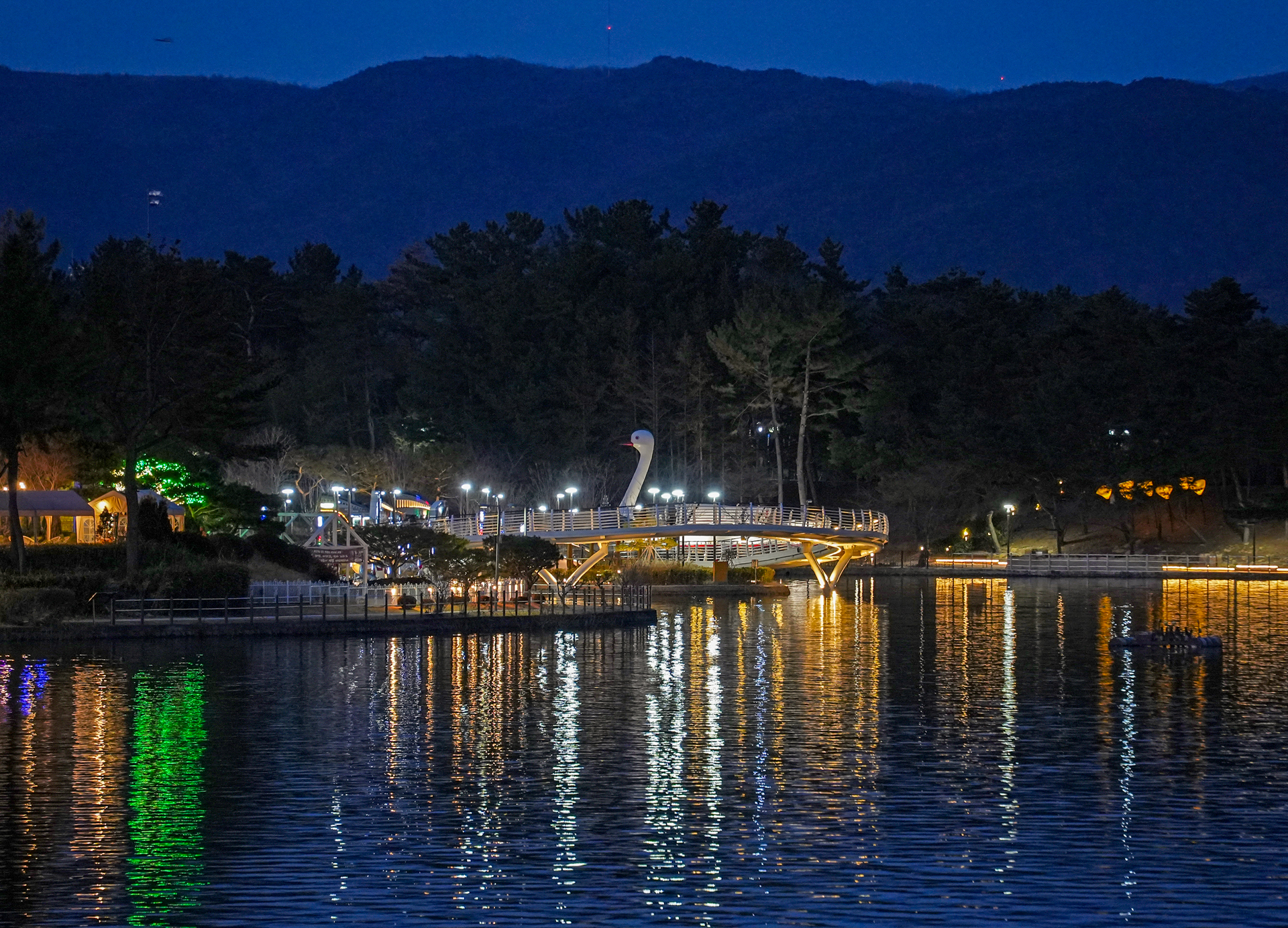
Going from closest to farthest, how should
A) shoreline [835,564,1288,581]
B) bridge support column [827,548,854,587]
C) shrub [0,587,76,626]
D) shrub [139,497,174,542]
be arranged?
1. shrub [0,587,76,626]
2. shrub [139,497,174,542]
3. bridge support column [827,548,854,587]
4. shoreline [835,564,1288,581]

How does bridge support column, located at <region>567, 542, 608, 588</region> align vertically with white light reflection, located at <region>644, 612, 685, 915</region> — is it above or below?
above

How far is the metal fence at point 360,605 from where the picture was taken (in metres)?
48.9

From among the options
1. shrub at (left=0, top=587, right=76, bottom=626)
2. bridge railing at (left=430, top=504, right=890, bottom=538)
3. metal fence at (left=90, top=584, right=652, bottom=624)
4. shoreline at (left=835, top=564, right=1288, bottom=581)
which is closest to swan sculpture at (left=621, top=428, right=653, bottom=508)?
bridge railing at (left=430, top=504, right=890, bottom=538)

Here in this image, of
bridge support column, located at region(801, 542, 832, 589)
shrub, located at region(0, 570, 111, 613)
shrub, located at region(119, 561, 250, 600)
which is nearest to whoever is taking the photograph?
shrub, located at region(0, 570, 111, 613)

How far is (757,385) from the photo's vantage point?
11050 centimetres

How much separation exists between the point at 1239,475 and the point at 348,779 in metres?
95.3

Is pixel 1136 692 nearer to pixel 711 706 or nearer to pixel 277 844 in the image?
pixel 711 706

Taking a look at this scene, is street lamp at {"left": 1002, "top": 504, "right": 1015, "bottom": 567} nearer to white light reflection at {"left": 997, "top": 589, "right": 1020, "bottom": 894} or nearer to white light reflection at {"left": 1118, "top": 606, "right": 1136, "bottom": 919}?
white light reflection at {"left": 997, "top": 589, "right": 1020, "bottom": 894}

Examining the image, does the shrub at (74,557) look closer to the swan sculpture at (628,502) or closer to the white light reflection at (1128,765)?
the swan sculpture at (628,502)

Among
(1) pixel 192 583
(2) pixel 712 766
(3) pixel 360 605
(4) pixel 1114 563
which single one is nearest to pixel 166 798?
(2) pixel 712 766

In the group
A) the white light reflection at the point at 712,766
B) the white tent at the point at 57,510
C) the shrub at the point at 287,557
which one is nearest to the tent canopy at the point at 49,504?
the white tent at the point at 57,510

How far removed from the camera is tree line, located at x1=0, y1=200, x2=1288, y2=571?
4058 inches

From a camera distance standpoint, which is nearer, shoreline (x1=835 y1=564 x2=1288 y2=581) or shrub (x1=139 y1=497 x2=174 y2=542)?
shrub (x1=139 y1=497 x2=174 y2=542)

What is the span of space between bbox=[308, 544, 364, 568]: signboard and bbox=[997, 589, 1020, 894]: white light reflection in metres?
23.6
